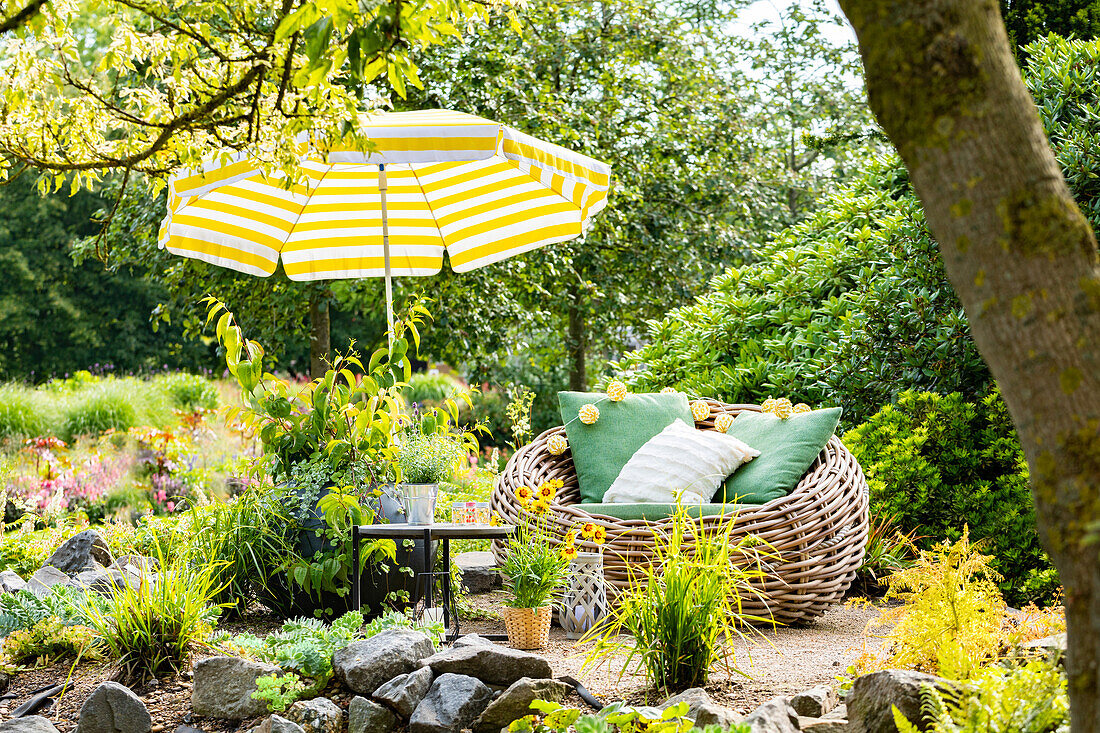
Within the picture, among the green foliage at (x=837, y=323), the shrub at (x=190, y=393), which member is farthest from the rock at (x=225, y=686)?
the shrub at (x=190, y=393)

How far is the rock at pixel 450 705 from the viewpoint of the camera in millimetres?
2248

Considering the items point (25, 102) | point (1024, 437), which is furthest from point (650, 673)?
point (25, 102)

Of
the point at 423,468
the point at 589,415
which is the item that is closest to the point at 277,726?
the point at 423,468

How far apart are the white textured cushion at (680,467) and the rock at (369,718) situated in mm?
1816

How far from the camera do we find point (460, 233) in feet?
16.5

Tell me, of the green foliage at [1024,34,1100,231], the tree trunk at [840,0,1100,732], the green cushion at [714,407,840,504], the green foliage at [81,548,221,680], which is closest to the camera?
the tree trunk at [840,0,1100,732]

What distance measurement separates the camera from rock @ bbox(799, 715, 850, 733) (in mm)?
2035

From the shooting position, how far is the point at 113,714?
2.40 metres

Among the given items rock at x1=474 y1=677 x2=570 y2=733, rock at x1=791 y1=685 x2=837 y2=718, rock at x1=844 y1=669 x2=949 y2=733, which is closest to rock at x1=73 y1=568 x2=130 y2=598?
rock at x1=474 y1=677 x2=570 y2=733

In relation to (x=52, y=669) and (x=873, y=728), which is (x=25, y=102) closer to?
(x=52, y=669)

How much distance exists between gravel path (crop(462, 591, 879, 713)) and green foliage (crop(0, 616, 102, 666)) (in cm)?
139

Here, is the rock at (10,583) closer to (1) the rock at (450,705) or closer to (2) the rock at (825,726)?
(1) the rock at (450,705)

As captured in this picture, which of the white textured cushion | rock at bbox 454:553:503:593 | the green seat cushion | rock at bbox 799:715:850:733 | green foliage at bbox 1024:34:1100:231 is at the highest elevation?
green foliage at bbox 1024:34:1100:231

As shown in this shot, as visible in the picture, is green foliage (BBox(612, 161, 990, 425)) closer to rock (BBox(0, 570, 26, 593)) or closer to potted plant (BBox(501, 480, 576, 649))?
potted plant (BBox(501, 480, 576, 649))
